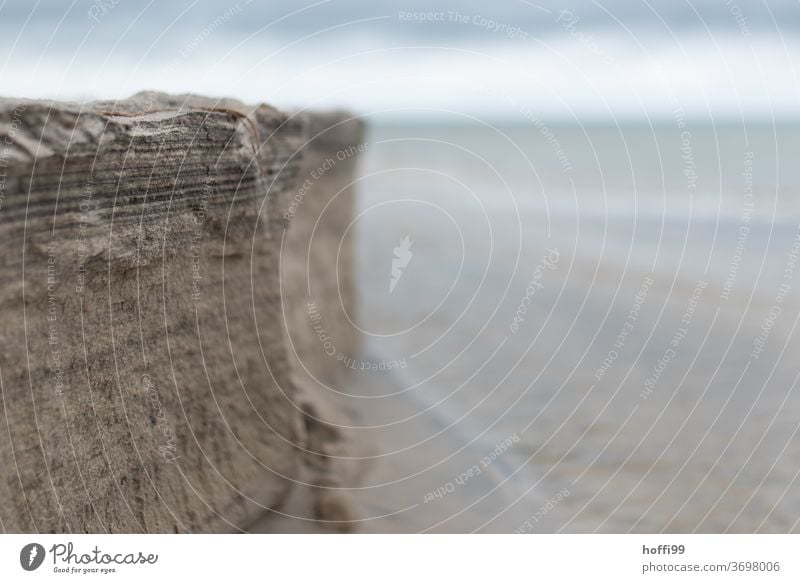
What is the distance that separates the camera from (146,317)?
3402 mm

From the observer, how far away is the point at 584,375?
7230 mm

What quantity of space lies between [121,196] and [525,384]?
468 centimetres

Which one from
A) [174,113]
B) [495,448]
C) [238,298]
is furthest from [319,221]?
[174,113]

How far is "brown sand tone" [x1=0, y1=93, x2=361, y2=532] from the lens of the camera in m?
2.84

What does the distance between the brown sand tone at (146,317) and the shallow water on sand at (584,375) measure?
1235 millimetres

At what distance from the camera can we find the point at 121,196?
3.16 metres

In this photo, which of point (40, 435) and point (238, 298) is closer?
point (40, 435)

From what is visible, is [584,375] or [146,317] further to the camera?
[584,375]

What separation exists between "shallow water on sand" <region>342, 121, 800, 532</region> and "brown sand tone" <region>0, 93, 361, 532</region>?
1.24 metres

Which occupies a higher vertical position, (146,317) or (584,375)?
(146,317)

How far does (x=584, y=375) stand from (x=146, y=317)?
15.8 feet

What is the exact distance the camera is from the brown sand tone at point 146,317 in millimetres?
2844

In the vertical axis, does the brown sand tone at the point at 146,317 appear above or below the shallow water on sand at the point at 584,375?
above

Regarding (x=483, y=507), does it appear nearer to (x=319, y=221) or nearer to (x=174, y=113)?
(x=174, y=113)
